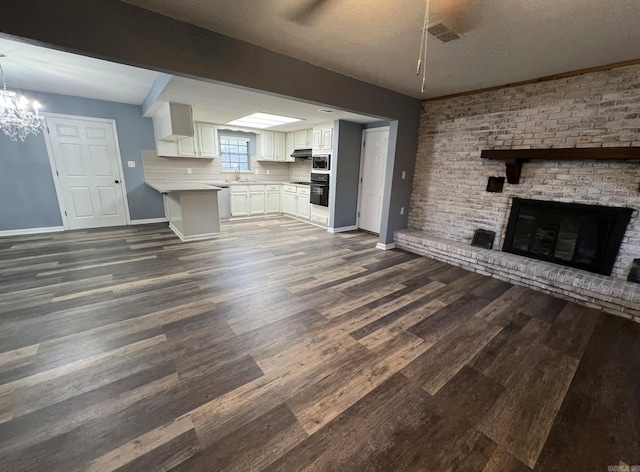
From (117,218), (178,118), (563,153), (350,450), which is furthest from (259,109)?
(350,450)

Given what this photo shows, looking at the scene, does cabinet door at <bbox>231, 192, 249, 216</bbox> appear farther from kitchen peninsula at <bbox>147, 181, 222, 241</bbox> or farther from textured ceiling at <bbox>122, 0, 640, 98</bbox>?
textured ceiling at <bbox>122, 0, 640, 98</bbox>

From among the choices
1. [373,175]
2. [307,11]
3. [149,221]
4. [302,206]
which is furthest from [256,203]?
[307,11]

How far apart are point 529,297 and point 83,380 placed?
430 cm

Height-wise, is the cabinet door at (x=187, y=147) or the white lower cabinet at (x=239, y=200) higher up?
the cabinet door at (x=187, y=147)

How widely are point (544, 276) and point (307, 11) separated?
12.5 feet

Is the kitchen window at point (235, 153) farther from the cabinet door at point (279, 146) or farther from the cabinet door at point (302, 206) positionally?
the cabinet door at point (302, 206)

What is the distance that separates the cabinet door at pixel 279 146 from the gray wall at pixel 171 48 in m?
4.33

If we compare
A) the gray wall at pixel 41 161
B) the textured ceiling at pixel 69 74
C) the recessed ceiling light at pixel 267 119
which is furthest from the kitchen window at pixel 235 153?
the textured ceiling at pixel 69 74

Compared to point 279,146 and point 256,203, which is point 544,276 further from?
point 279,146

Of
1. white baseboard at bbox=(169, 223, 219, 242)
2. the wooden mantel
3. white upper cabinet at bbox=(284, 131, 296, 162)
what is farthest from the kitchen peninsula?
the wooden mantel

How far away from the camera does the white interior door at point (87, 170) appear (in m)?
4.91

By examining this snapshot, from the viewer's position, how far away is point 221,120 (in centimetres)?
582

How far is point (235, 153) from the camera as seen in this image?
7305 mm

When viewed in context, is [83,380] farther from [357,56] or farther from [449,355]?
[357,56]
